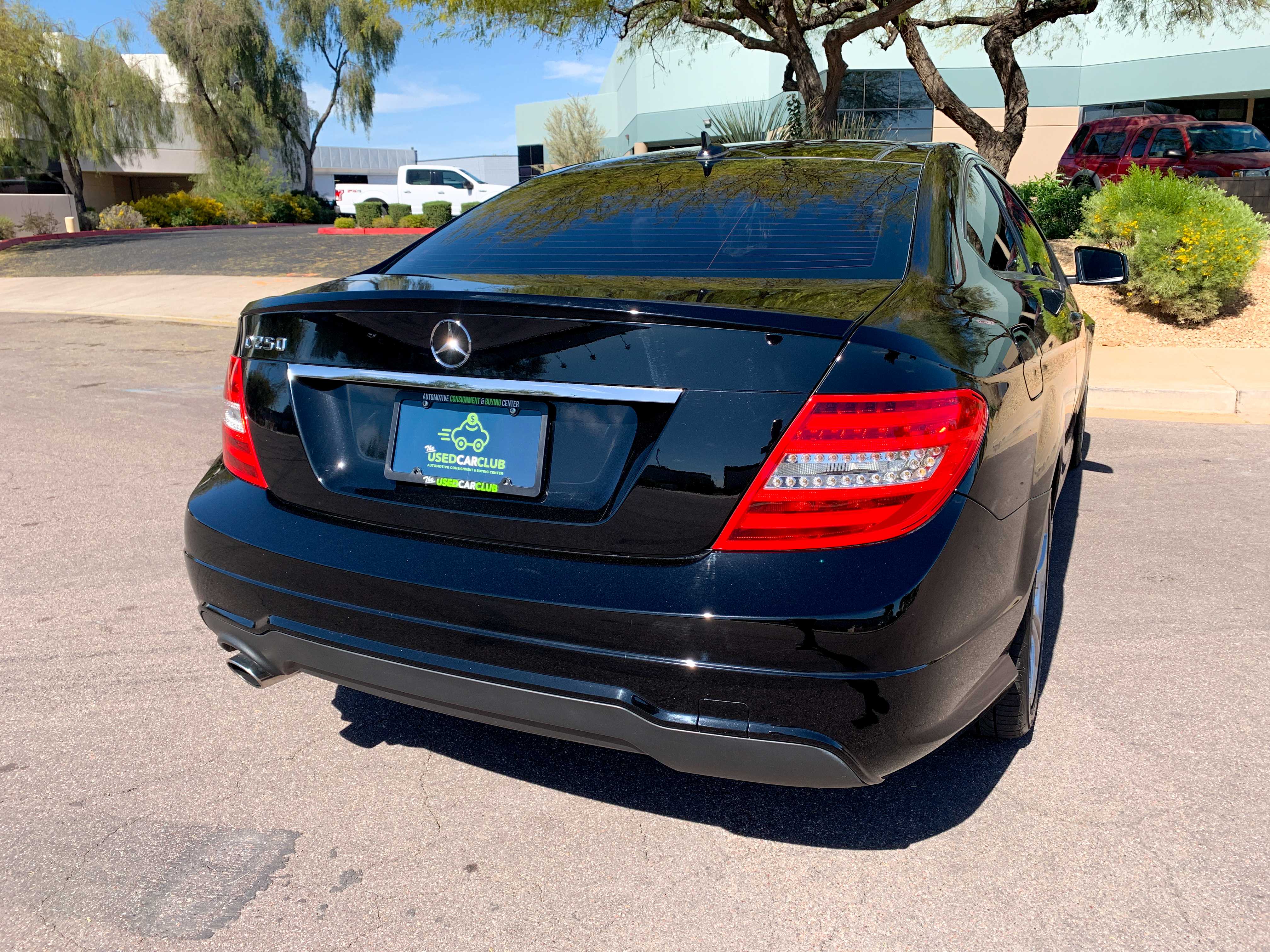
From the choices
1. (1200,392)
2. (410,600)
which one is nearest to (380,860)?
(410,600)

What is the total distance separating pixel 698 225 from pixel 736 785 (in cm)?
150

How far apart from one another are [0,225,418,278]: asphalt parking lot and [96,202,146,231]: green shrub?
5.04 metres

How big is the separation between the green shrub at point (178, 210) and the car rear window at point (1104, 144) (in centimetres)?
2791

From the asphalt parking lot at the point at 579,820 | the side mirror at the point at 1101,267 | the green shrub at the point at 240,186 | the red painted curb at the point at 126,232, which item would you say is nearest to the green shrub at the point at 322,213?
the green shrub at the point at 240,186

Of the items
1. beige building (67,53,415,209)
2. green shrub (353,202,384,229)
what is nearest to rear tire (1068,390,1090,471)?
green shrub (353,202,384,229)

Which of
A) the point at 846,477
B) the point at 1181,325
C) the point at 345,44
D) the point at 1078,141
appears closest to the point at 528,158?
the point at 345,44

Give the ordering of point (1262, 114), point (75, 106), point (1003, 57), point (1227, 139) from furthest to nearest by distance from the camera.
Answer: point (75, 106), point (1262, 114), point (1227, 139), point (1003, 57)

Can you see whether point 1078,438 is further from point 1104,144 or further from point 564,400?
point 1104,144

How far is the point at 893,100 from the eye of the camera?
3164cm

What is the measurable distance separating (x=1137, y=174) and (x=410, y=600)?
11.8 metres

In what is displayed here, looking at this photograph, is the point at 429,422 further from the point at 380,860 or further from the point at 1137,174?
the point at 1137,174

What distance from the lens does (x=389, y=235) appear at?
23906 mm

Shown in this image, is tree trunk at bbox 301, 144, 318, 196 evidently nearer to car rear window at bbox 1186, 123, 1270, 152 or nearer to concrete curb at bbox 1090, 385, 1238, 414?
car rear window at bbox 1186, 123, 1270, 152

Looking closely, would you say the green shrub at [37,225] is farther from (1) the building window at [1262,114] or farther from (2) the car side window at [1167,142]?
(1) the building window at [1262,114]
